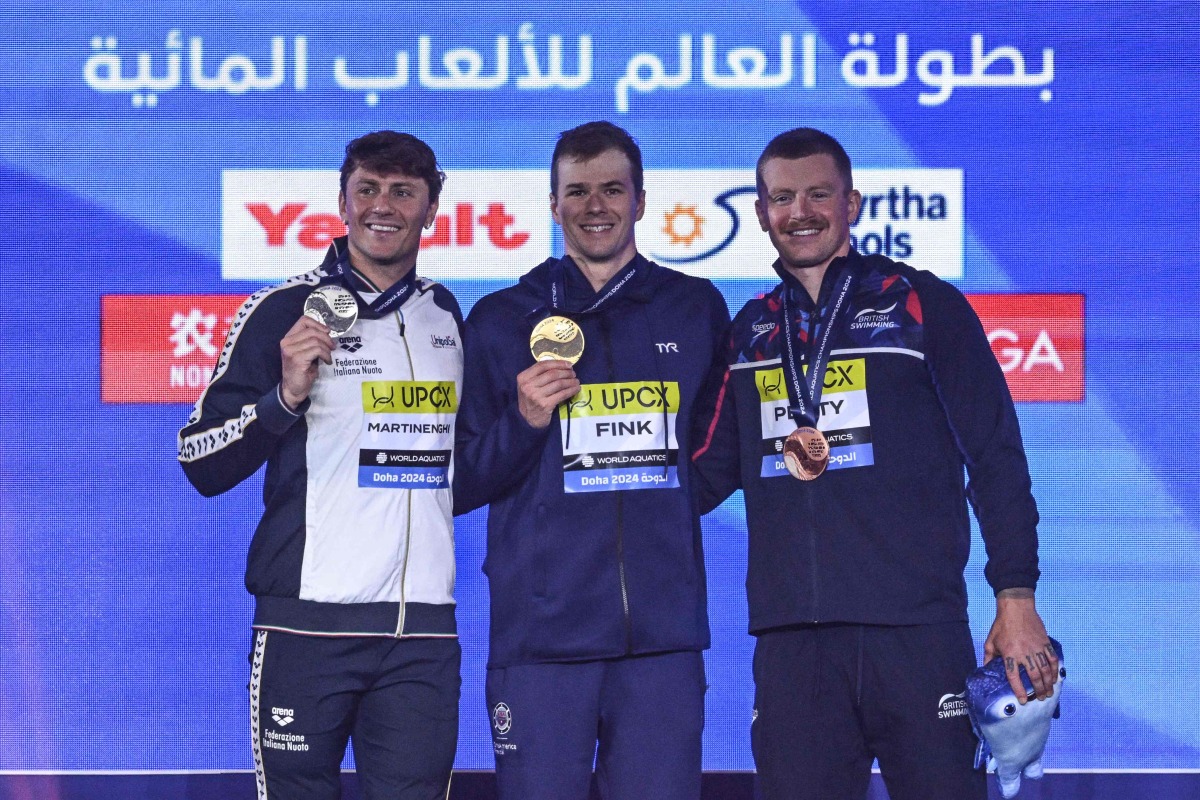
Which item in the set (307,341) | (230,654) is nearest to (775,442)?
(307,341)

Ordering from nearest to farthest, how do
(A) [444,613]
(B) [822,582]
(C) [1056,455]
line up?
(B) [822,582], (A) [444,613], (C) [1056,455]

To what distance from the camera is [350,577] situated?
8.71ft

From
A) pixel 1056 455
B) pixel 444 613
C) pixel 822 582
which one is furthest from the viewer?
pixel 1056 455

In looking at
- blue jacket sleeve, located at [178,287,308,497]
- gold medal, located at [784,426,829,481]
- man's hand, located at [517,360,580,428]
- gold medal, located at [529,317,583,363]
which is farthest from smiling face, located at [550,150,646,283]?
blue jacket sleeve, located at [178,287,308,497]

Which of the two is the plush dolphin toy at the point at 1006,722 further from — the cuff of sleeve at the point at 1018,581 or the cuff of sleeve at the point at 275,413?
the cuff of sleeve at the point at 275,413

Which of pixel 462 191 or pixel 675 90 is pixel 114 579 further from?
pixel 675 90

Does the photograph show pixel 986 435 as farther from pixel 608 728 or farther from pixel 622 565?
pixel 608 728

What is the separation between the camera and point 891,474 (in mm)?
2551

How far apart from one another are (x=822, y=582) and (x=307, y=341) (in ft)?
3.60

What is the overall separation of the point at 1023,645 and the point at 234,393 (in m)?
1.66

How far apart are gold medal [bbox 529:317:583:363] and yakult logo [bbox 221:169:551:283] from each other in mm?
1479

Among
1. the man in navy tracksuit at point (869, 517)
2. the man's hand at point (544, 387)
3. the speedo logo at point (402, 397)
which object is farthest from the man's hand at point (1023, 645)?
the speedo logo at point (402, 397)

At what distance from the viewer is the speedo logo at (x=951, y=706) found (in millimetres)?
2467

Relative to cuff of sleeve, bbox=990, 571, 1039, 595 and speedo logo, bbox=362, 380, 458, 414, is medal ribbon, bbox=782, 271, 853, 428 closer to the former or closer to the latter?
cuff of sleeve, bbox=990, 571, 1039, 595
